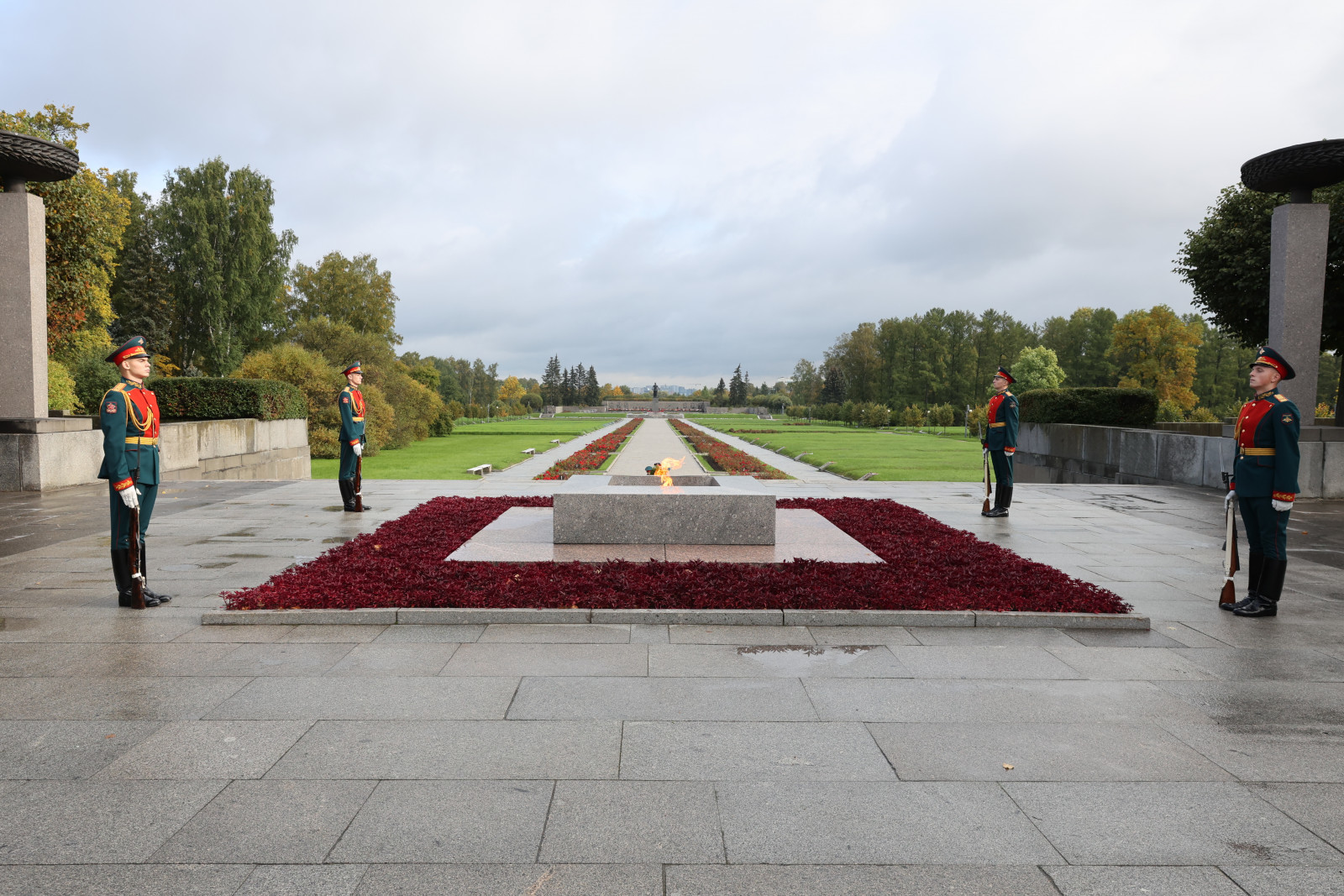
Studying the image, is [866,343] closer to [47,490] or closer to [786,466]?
[786,466]

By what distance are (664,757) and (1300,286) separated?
16.7 meters

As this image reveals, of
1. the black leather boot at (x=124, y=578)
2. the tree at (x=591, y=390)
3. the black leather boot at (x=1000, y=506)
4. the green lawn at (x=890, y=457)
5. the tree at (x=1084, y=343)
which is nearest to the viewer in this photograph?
the black leather boot at (x=124, y=578)

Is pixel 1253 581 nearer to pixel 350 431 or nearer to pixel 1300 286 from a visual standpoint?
pixel 350 431

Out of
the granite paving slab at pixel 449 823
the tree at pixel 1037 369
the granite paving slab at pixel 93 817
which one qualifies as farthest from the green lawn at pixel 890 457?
the tree at pixel 1037 369

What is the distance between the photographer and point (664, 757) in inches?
146

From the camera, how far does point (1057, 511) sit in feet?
41.1

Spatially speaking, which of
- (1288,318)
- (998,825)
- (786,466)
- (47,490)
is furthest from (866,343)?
(998,825)

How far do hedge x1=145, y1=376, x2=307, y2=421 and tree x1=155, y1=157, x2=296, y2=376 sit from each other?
24319 mm

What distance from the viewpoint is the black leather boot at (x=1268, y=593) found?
20.4 feet

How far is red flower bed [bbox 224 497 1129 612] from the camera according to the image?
245 inches

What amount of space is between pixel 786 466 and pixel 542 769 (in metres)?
19.9

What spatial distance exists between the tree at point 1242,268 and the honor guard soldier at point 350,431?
67.5 ft

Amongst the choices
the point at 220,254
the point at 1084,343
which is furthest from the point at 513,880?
the point at 1084,343

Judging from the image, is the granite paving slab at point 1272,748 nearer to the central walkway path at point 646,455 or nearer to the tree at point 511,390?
the central walkway path at point 646,455
